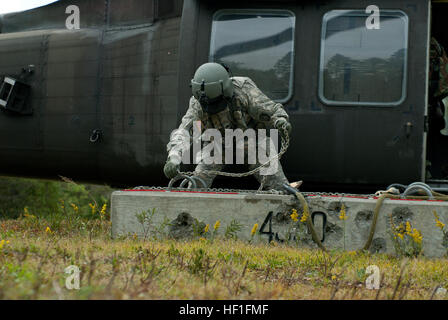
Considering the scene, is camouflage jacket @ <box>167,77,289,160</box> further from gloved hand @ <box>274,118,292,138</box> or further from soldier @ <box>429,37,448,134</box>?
soldier @ <box>429,37,448,134</box>

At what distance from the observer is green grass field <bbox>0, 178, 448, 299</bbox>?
3223 mm

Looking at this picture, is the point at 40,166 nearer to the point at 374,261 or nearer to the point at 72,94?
the point at 72,94

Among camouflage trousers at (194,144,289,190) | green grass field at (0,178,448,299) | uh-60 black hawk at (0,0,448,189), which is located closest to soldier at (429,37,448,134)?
uh-60 black hawk at (0,0,448,189)

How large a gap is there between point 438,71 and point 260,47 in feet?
8.33

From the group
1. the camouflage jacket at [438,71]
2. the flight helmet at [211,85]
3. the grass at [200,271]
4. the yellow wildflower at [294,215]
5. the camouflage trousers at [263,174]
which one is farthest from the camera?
the camouflage jacket at [438,71]

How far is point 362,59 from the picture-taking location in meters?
7.13

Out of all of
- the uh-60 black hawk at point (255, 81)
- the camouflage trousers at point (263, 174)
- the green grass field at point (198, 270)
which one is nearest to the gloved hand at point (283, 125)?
the camouflage trousers at point (263, 174)

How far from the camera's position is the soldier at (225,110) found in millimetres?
6164

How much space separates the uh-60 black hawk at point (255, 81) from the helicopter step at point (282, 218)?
1453 mm

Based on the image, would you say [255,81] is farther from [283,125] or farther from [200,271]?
[200,271]

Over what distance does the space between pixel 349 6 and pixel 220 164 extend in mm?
2357

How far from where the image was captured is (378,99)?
280 inches

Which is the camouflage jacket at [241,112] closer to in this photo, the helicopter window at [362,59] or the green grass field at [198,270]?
the helicopter window at [362,59]

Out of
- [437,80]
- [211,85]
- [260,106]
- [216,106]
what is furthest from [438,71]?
[211,85]
